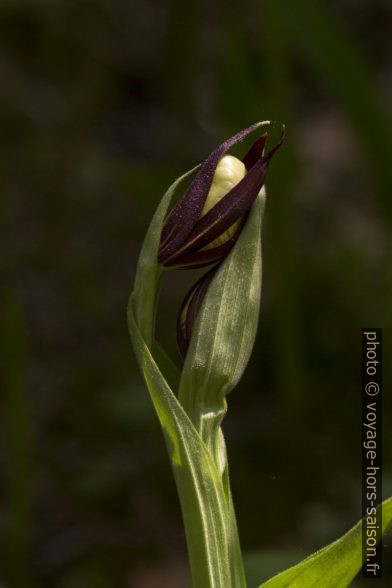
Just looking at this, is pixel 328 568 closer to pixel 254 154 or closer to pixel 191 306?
pixel 191 306

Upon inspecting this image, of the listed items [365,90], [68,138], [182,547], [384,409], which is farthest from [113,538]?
[68,138]

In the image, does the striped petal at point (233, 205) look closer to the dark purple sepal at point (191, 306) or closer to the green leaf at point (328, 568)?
the dark purple sepal at point (191, 306)

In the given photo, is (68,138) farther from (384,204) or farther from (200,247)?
(200,247)
